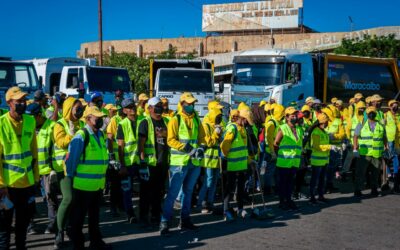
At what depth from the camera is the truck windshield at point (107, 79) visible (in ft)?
56.3

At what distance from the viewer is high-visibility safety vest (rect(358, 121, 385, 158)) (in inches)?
407

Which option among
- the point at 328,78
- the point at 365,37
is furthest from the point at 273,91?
the point at 365,37

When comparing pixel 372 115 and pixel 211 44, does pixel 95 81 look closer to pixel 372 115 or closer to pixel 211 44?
pixel 372 115

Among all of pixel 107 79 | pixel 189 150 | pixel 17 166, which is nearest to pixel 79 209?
pixel 17 166

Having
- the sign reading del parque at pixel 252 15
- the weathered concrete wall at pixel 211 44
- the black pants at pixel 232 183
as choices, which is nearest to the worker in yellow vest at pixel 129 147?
the black pants at pixel 232 183

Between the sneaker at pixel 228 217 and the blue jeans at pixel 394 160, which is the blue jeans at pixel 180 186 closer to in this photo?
the sneaker at pixel 228 217

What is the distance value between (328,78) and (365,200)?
33.8ft

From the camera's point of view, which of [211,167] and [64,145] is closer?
[64,145]

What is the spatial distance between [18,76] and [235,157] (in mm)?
9104

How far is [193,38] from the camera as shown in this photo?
4728 cm

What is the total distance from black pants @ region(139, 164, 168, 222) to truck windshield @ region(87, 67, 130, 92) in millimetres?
9914

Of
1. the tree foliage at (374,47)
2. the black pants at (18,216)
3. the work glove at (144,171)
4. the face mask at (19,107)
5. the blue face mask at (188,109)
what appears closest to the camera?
the black pants at (18,216)

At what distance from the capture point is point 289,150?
8.81 metres

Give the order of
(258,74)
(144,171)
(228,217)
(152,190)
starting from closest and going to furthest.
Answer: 1. (144,171)
2. (152,190)
3. (228,217)
4. (258,74)
